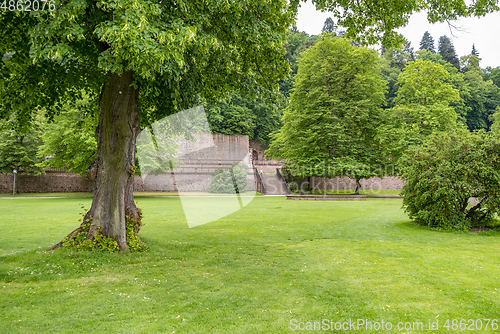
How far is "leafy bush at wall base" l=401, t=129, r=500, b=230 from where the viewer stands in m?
11.8

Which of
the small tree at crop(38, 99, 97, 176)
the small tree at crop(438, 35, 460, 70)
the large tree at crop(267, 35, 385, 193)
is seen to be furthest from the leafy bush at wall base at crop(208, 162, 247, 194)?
the small tree at crop(438, 35, 460, 70)

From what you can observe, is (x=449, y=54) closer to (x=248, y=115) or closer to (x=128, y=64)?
(x=248, y=115)

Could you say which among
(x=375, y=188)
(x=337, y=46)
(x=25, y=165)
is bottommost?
(x=375, y=188)

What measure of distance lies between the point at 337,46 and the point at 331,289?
30.3m

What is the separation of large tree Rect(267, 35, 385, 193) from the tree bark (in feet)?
76.7

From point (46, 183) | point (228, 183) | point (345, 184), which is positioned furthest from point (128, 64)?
point (46, 183)

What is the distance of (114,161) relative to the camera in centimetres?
780

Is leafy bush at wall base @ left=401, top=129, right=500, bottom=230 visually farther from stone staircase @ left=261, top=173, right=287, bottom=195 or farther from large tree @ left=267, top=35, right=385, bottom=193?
stone staircase @ left=261, top=173, right=287, bottom=195

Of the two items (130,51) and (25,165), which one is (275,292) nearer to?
(130,51)

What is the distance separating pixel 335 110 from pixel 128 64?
2776 centimetres

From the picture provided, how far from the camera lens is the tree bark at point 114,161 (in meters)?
7.73

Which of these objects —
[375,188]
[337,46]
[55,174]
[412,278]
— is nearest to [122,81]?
[412,278]

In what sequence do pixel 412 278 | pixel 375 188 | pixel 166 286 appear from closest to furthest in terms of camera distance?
1. pixel 166 286
2. pixel 412 278
3. pixel 375 188

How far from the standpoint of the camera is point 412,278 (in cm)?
615
